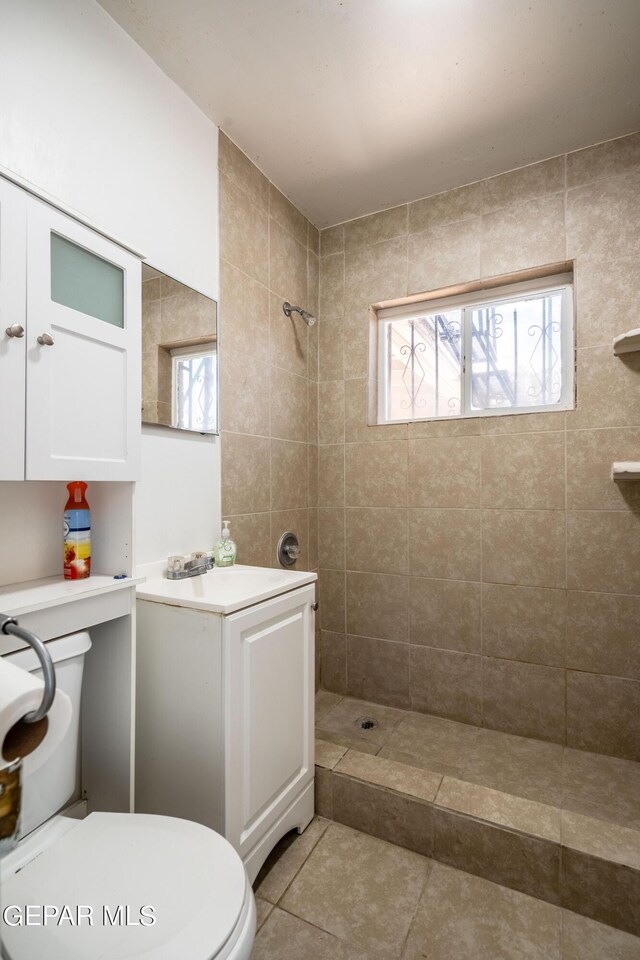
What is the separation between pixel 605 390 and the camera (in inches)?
74.2

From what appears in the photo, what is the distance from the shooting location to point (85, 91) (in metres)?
1.33

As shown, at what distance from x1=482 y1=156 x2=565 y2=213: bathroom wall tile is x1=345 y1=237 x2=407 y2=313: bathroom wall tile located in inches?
16.5

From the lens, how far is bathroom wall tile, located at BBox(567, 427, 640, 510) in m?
1.85

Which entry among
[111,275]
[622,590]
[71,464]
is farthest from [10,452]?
[622,590]

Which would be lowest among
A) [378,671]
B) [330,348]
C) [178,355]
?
[378,671]

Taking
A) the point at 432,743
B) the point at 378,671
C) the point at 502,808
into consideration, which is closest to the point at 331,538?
the point at 378,671

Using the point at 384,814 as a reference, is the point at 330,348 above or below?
above

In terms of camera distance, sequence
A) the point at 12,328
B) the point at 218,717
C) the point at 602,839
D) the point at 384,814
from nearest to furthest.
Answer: the point at 12,328
the point at 218,717
the point at 602,839
the point at 384,814

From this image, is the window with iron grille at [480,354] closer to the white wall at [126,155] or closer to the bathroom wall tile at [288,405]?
the bathroom wall tile at [288,405]

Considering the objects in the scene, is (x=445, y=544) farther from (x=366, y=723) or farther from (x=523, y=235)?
(x=523, y=235)

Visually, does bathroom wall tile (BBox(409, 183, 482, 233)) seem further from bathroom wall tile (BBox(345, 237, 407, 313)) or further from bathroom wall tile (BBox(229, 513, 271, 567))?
bathroom wall tile (BBox(229, 513, 271, 567))

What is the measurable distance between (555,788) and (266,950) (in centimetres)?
110

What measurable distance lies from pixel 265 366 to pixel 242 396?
0.76ft

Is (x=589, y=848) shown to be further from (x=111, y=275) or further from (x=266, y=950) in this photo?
(x=111, y=275)
